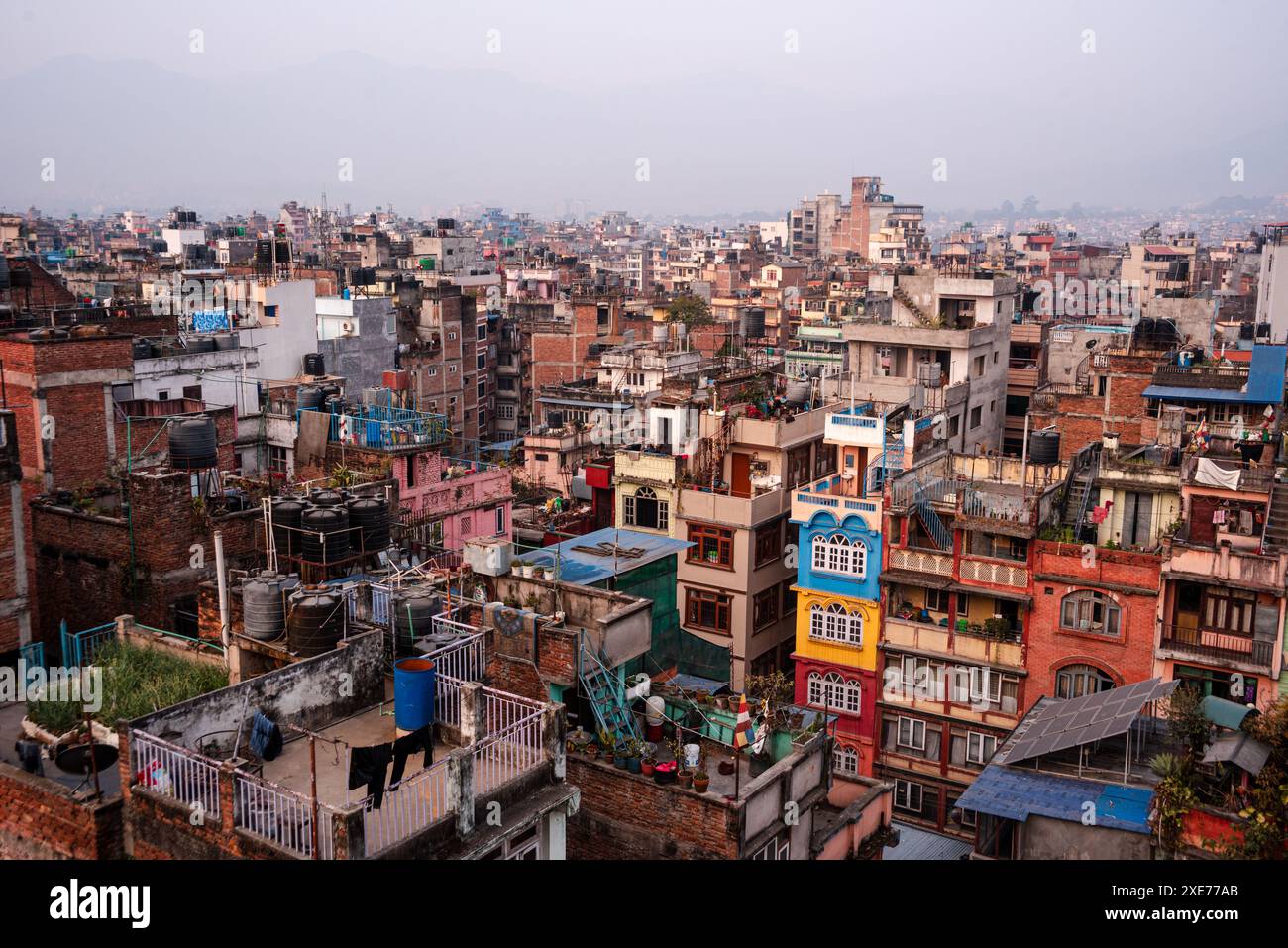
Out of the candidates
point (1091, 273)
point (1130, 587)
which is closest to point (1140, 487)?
point (1130, 587)

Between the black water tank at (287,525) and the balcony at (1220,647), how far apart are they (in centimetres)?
1659

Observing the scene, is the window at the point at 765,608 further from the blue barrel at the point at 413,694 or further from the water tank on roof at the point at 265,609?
the blue barrel at the point at 413,694

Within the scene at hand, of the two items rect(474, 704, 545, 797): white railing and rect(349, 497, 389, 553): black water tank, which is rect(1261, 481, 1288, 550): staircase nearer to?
rect(349, 497, 389, 553): black water tank

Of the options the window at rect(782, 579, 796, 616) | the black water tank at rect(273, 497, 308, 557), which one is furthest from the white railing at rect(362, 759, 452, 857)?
the window at rect(782, 579, 796, 616)

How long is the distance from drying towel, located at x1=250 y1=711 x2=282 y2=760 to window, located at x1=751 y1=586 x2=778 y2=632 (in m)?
19.1

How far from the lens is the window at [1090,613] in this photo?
23641 mm

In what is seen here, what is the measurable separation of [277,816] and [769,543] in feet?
70.3

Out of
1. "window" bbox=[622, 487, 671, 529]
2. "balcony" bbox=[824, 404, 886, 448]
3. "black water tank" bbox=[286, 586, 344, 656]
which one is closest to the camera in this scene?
"black water tank" bbox=[286, 586, 344, 656]

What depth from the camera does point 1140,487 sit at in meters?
25.4

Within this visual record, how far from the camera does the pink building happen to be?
1022 inches

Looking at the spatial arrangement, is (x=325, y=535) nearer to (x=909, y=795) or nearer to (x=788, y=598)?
(x=909, y=795)

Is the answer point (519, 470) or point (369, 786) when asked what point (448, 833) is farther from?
point (519, 470)

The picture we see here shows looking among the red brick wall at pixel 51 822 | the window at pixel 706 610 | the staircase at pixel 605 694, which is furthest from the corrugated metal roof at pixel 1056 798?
the red brick wall at pixel 51 822
